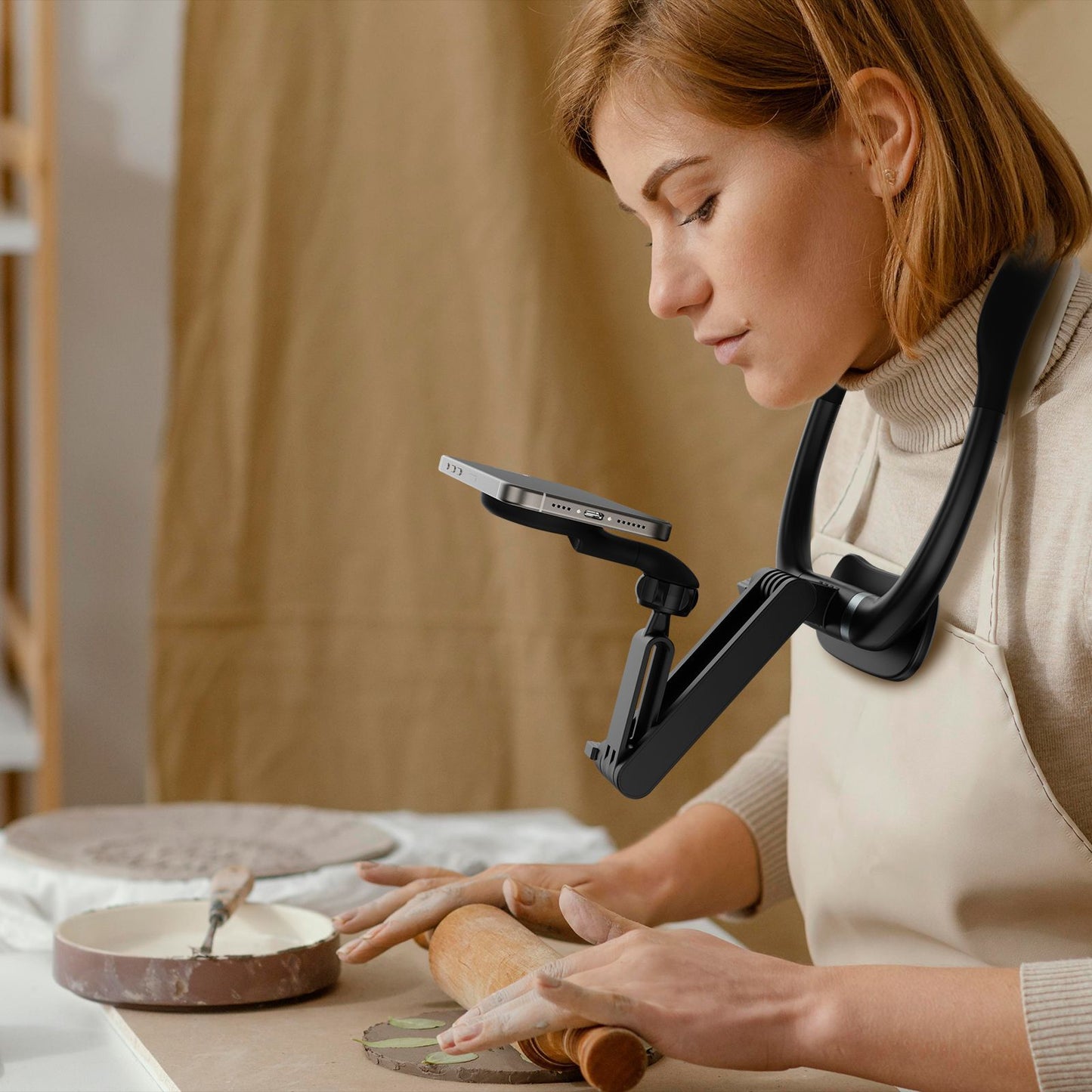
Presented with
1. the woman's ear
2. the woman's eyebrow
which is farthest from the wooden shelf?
the woman's ear

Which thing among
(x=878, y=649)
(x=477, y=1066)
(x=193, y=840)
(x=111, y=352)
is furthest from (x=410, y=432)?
(x=477, y=1066)

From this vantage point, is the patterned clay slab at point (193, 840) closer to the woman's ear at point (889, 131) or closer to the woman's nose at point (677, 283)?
the woman's nose at point (677, 283)

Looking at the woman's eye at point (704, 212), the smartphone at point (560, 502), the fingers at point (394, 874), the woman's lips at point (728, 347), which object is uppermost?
the woman's eye at point (704, 212)

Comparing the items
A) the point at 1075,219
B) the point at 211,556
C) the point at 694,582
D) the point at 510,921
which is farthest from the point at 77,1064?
the point at 211,556

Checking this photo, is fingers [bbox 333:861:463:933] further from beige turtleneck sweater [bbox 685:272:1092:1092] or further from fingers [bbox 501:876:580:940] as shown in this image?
beige turtleneck sweater [bbox 685:272:1092:1092]

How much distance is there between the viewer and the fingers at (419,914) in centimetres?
94

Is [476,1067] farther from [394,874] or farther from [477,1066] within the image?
[394,874]

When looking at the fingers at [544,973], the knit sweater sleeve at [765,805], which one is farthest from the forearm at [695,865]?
the fingers at [544,973]

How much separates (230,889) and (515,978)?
1.01ft

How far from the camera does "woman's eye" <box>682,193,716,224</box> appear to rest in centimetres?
91

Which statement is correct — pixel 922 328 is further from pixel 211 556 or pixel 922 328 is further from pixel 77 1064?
pixel 211 556

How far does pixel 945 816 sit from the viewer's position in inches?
33.6

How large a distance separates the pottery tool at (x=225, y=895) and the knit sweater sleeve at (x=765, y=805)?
1.19 feet

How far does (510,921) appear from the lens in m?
0.91
